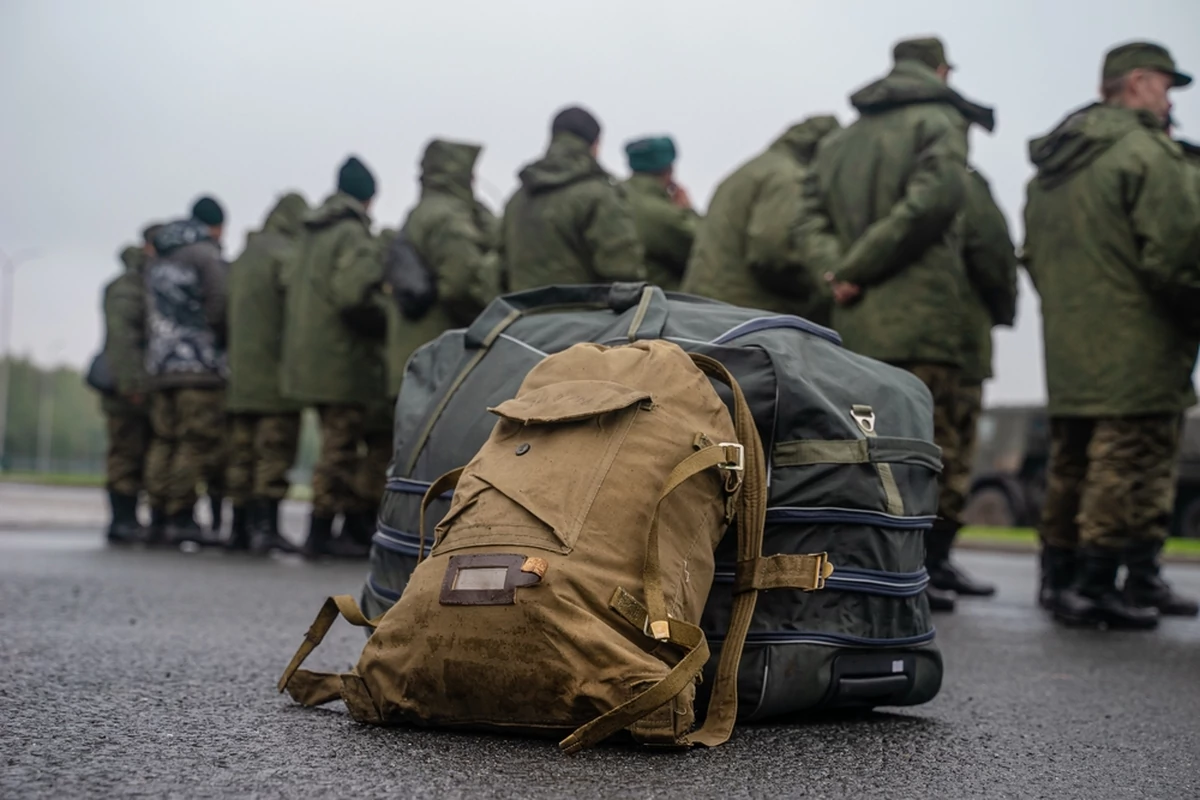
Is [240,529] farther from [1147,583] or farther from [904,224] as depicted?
[1147,583]

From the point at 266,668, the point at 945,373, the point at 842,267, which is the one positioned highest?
the point at 842,267

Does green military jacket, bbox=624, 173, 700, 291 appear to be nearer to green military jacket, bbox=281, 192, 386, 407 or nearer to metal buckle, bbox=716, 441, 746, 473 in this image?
green military jacket, bbox=281, 192, 386, 407

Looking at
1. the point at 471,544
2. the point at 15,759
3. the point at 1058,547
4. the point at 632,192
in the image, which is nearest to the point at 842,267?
the point at 1058,547

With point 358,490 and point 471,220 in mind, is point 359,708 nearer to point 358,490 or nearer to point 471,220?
point 471,220

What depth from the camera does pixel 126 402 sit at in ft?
37.6

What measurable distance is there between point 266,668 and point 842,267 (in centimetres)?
316

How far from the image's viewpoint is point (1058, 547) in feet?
22.4

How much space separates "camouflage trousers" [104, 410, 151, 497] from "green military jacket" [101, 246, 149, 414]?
7 cm

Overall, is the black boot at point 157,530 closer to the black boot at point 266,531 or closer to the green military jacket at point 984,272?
the black boot at point 266,531

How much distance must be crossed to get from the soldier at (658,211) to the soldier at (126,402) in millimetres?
4147

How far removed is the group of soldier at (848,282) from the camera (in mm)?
6176

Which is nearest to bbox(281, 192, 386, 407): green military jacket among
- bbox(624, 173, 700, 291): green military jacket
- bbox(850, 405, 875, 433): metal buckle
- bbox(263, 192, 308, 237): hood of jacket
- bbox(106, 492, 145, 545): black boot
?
bbox(263, 192, 308, 237): hood of jacket

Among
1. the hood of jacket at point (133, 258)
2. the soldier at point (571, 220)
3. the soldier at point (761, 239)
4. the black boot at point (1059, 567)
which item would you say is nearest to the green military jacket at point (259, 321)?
the hood of jacket at point (133, 258)

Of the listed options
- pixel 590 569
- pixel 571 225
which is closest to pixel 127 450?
pixel 571 225
